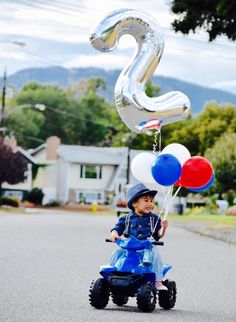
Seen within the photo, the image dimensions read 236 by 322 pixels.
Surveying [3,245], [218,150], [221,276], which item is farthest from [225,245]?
[218,150]

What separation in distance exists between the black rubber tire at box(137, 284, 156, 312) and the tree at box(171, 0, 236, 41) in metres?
18.3

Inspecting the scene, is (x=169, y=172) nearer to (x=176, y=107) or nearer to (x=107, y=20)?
(x=176, y=107)

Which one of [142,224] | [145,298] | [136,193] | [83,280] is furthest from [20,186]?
[145,298]

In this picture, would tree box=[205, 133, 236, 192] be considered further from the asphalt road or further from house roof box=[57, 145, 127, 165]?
the asphalt road

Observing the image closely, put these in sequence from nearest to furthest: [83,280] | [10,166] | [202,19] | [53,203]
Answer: [83,280], [202,19], [10,166], [53,203]

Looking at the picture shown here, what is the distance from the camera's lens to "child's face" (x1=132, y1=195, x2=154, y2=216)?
443 inches

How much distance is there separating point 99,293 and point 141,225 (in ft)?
2.67

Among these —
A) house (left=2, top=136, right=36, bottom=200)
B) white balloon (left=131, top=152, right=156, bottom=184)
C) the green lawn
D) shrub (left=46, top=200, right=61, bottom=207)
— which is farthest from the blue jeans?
house (left=2, top=136, right=36, bottom=200)

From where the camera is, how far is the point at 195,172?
36.9 ft

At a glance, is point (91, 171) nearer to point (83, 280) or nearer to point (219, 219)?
point (219, 219)

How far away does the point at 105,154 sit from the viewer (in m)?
102

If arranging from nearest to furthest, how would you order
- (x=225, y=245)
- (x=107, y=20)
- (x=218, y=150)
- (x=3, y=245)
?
(x=107, y=20) → (x=3, y=245) → (x=225, y=245) → (x=218, y=150)

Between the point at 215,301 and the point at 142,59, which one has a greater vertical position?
the point at 142,59

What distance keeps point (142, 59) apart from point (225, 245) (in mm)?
15710
